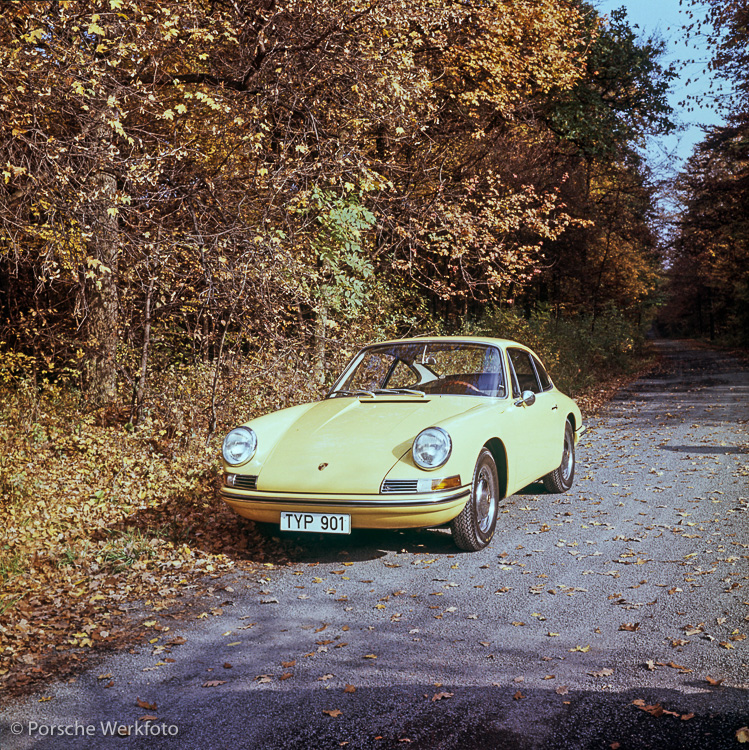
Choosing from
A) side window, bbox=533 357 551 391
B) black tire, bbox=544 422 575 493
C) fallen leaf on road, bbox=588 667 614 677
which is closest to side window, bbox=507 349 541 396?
side window, bbox=533 357 551 391

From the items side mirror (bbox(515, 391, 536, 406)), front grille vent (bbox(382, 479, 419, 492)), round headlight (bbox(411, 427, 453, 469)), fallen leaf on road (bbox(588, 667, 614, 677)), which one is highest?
side mirror (bbox(515, 391, 536, 406))

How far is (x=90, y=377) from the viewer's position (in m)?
10.3

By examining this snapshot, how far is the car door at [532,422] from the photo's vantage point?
265 inches

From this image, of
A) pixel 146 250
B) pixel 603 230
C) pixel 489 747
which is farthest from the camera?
pixel 603 230

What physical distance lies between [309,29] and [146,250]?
12.6ft

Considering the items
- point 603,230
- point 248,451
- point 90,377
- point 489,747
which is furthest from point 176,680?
point 603,230

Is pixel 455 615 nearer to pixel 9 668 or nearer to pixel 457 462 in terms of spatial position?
pixel 457 462

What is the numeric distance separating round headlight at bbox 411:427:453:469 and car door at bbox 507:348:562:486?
123 centimetres

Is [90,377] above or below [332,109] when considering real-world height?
below

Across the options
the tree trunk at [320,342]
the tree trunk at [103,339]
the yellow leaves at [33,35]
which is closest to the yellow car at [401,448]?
the tree trunk at [320,342]

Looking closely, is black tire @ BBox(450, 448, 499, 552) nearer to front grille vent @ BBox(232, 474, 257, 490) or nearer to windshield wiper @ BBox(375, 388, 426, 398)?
windshield wiper @ BBox(375, 388, 426, 398)

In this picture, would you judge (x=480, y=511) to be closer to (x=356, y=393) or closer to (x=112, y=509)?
(x=356, y=393)

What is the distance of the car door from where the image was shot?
22.1ft

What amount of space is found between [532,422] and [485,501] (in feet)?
4.19
